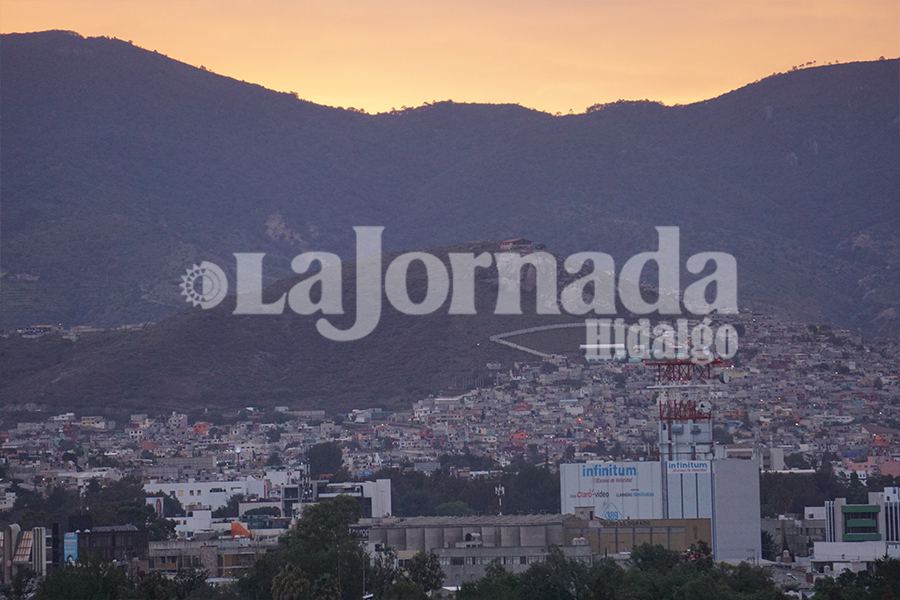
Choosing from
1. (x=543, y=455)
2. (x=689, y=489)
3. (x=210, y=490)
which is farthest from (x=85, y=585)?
(x=543, y=455)

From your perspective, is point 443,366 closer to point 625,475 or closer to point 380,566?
point 625,475

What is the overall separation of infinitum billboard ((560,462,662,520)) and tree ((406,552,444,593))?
17480 mm

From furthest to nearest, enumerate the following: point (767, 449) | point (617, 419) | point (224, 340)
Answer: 1. point (224, 340)
2. point (617, 419)
3. point (767, 449)

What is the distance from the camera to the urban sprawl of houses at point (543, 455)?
78.6 meters

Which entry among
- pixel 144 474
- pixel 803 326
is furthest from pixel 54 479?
pixel 803 326

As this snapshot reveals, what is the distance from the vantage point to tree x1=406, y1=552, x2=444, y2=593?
64.8 metres

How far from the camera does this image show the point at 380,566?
6481cm

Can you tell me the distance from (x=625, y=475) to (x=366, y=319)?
112 meters

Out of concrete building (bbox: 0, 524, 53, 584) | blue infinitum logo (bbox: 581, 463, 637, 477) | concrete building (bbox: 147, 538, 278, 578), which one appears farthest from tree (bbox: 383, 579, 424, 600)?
blue infinitum logo (bbox: 581, 463, 637, 477)

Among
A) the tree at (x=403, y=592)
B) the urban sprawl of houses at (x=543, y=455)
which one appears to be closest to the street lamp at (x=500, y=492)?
the urban sprawl of houses at (x=543, y=455)

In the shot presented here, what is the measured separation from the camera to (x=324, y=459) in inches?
5448

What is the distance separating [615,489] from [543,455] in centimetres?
6232

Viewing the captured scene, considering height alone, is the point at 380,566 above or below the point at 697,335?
below

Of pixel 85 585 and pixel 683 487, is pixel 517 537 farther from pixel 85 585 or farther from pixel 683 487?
pixel 85 585
